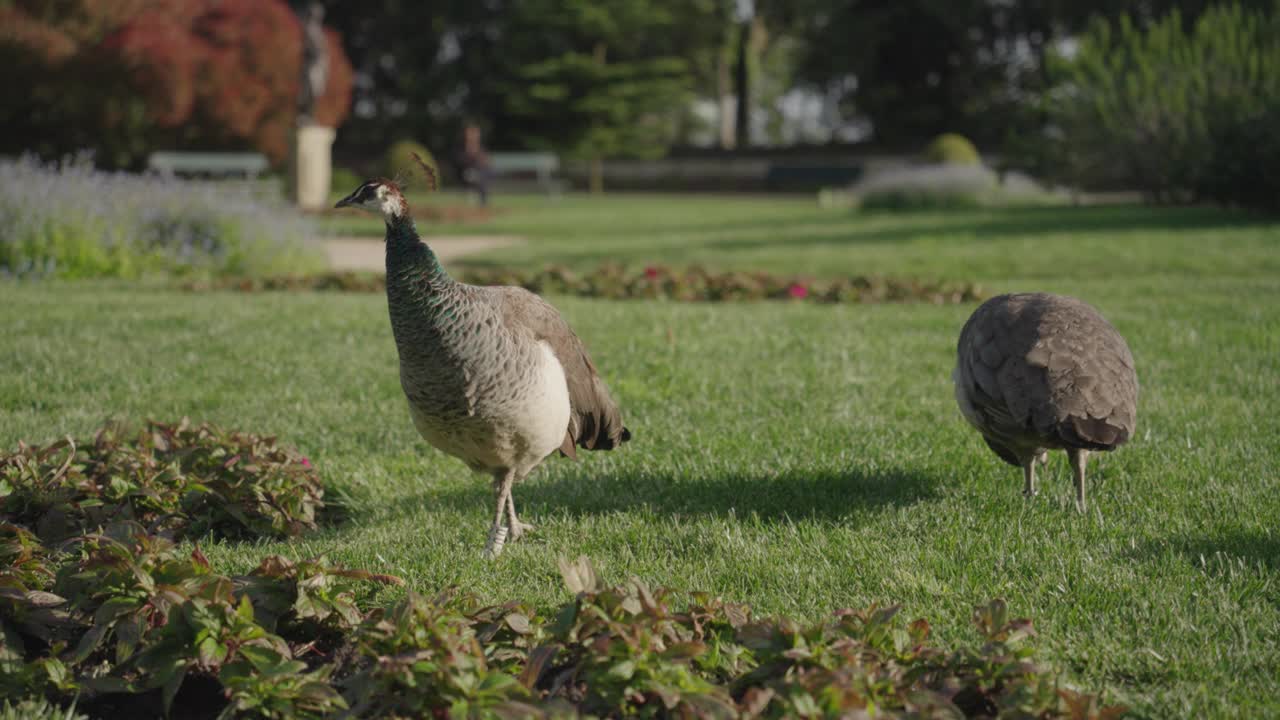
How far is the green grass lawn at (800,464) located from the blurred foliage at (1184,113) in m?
7.60

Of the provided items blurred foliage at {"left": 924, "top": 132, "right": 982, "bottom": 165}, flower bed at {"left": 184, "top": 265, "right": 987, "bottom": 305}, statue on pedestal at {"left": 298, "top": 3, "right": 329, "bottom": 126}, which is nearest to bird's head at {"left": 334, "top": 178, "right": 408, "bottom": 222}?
flower bed at {"left": 184, "top": 265, "right": 987, "bottom": 305}

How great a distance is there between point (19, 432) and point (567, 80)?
36.1m

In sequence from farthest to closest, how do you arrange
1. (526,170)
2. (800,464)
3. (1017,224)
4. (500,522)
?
(526,170), (1017,224), (800,464), (500,522)

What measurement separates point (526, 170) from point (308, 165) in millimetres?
18821

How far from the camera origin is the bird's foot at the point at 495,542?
13.1 ft

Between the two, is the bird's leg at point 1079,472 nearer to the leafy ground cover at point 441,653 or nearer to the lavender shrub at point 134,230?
the leafy ground cover at point 441,653

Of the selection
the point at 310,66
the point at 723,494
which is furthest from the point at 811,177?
the point at 723,494

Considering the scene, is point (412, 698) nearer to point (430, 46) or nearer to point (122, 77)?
point (122, 77)

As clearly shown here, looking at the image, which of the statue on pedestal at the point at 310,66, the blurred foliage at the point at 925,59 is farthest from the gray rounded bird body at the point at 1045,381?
the blurred foliage at the point at 925,59

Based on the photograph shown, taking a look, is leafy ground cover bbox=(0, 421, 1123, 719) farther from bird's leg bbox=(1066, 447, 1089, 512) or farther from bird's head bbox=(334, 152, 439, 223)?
bird's leg bbox=(1066, 447, 1089, 512)

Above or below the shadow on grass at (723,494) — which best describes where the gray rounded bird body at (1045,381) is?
above

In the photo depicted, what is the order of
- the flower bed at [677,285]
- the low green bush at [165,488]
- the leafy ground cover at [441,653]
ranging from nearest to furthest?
the leafy ground cover at [441,653] → the low green bush at [165,488] → the flower bed at [677,285]

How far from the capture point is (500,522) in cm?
422

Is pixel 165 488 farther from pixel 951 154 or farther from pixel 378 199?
pixel 951 154
